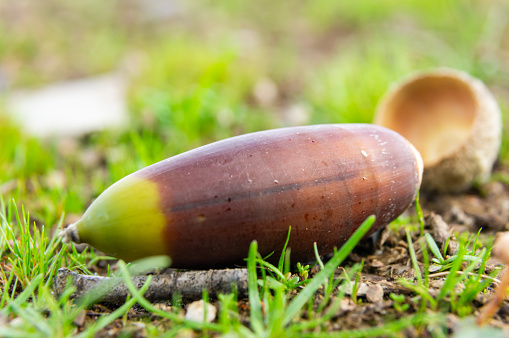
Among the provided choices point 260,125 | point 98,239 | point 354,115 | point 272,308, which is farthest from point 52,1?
point 272,308

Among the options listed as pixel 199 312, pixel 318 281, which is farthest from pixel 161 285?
pixel 318 281

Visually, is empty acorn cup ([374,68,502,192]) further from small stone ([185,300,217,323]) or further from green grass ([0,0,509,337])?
small stone ([185,300,217,323])

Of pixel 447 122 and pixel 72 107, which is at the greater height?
pixel 72 107

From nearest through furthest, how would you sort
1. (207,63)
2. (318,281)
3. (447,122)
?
(318,281) → (447,122) → (207,63)

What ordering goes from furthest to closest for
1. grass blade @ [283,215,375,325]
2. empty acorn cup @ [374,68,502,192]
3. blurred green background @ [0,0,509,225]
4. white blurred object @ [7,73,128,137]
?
white blurred object @ [7,73,128,137], blurred green background @ [0,0,509,225], empty acorn cup @ [374,68,502,192], grass blade @ [283,215,375,325]

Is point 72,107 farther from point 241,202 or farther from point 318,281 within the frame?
point 318,281

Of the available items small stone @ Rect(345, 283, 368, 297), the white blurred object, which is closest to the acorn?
small stone @ Rect(345, 283, 368, 297)

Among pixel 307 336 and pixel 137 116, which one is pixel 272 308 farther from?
pixel 137 116

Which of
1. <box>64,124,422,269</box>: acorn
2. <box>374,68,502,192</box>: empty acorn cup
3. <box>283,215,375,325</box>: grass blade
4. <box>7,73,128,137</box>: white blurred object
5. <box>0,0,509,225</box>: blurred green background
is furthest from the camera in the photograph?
<box>7,73,128,137</box>: white blurred object
